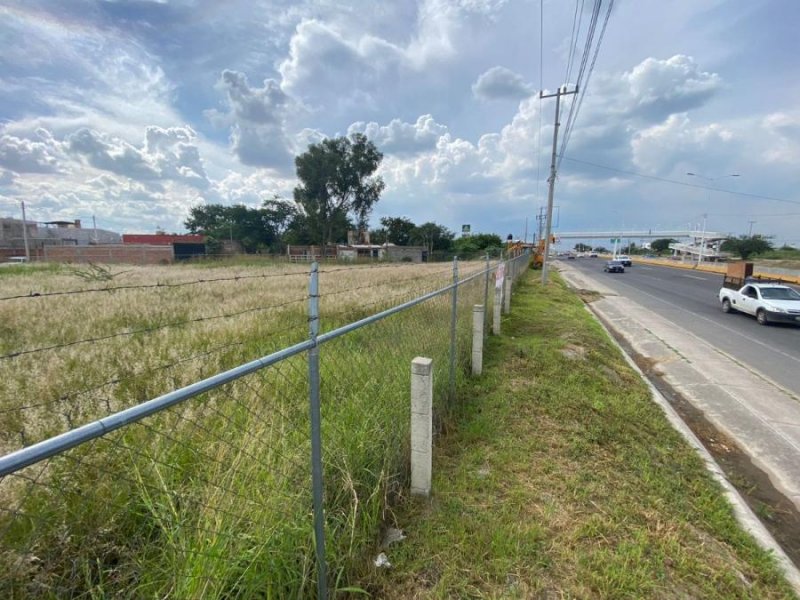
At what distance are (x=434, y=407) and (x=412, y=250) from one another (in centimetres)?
5568

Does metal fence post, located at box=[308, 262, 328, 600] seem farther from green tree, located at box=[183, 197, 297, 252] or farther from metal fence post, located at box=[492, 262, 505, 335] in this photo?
green tree, located at box=[183, 197, 297, 252]

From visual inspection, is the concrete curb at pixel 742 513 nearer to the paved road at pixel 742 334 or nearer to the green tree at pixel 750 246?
the paved road at pixel 742 334

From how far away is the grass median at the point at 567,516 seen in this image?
2.26 meters

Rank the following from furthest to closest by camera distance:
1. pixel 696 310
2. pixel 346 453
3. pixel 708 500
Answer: pixel 696 310 < pixel 708 500 < pixel 346 453

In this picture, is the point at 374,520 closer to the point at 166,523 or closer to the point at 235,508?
the point at 235,508

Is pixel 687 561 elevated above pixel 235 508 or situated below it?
below

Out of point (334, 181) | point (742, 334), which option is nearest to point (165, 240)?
point (334, 181)

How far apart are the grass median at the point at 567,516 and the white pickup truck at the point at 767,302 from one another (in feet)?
31.2

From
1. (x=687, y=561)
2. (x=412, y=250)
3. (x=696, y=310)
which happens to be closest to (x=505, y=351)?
(x=687, y=561)

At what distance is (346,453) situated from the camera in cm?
266

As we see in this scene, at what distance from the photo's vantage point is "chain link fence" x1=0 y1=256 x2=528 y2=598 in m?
1.69

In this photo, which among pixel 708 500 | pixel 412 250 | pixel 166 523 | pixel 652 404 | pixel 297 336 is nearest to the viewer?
pixel 166 523

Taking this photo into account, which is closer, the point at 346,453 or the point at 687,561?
the point at 687,561

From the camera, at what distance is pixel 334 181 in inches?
1973
